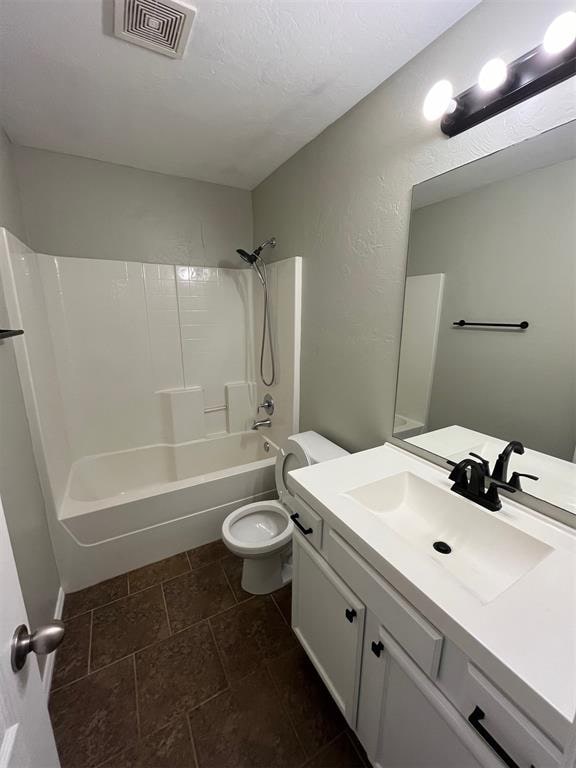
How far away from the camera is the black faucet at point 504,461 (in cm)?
96

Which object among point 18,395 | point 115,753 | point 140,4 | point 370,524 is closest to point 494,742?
point 370,524

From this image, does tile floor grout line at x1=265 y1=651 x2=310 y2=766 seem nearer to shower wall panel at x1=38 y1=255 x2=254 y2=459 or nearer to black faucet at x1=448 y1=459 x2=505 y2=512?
black faucet at x1=448 y1=459 x2=505 y2=512

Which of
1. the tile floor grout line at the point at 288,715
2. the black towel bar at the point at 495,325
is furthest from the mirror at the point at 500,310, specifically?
the tile floor grout line at the point at 288,715

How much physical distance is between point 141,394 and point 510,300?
231cm

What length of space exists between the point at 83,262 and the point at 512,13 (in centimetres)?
230

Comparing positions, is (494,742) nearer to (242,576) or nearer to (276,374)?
(242,576)

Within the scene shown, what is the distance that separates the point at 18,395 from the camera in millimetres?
1412

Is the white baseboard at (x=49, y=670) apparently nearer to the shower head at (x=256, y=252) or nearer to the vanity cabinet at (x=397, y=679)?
the vanity cabinet at (x=397, y=679)

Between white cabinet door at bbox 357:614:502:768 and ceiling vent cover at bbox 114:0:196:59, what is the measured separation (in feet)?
6.32

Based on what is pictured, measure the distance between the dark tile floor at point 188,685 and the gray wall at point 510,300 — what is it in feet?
4.07

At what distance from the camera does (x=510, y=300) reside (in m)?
0.98

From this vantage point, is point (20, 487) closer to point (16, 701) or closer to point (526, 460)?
point (16, 701)

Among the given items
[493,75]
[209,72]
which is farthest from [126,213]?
[493,75]

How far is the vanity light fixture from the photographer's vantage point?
779mm
